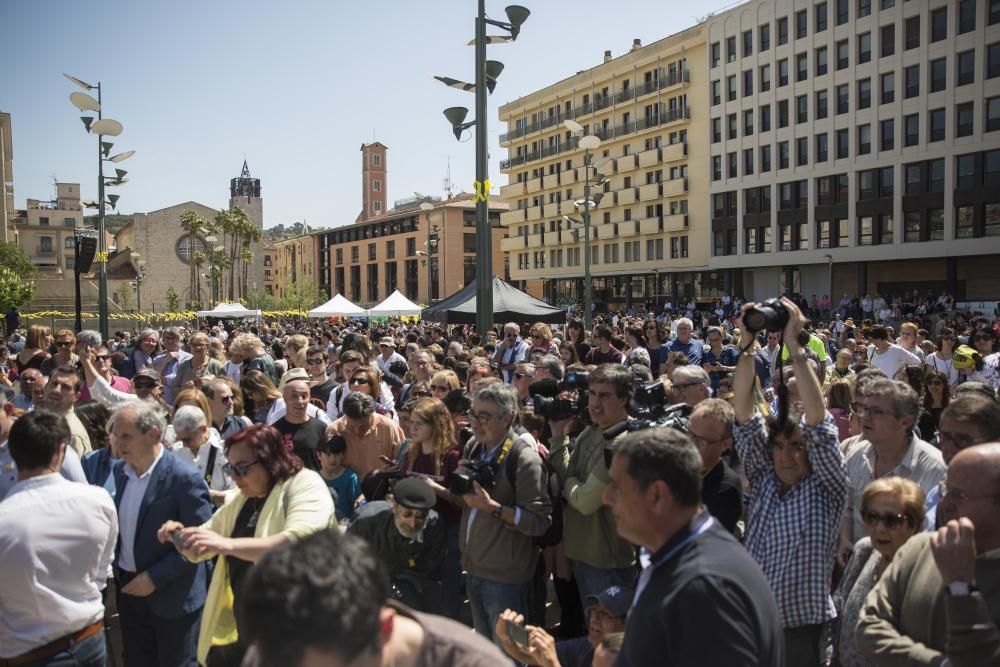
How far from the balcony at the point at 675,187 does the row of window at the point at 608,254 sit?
3.04 m

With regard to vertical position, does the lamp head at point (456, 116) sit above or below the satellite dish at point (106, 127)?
below

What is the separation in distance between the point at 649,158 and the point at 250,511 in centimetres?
5445

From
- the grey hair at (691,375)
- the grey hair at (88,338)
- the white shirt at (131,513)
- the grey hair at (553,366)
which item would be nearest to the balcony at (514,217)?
the grey hair at (88,338)

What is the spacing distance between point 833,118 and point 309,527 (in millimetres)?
47635

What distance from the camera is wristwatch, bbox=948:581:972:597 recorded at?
2.19 m

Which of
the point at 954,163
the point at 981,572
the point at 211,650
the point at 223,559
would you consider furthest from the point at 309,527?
the point at 954,163

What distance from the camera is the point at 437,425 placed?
512 cm

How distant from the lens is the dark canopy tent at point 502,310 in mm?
14795

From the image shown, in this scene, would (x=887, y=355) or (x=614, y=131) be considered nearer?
(x=887, y=355)

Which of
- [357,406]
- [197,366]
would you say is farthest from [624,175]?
[357,406]

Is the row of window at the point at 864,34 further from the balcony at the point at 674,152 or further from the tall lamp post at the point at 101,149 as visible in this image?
the tall lamp post at the point at 101,149

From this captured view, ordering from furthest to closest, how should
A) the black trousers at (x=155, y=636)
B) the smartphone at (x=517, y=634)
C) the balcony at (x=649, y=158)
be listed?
the balcony at (x=649, y=158) → the black trousers at (x=155, y=636) → the smartphone at (x=517, y=634)

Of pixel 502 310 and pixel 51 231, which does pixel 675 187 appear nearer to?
pixel 502 310

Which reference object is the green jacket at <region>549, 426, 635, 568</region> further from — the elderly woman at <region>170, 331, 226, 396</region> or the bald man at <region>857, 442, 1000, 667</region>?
the elderly woman at <region>170, 331, 226, 396</region>
